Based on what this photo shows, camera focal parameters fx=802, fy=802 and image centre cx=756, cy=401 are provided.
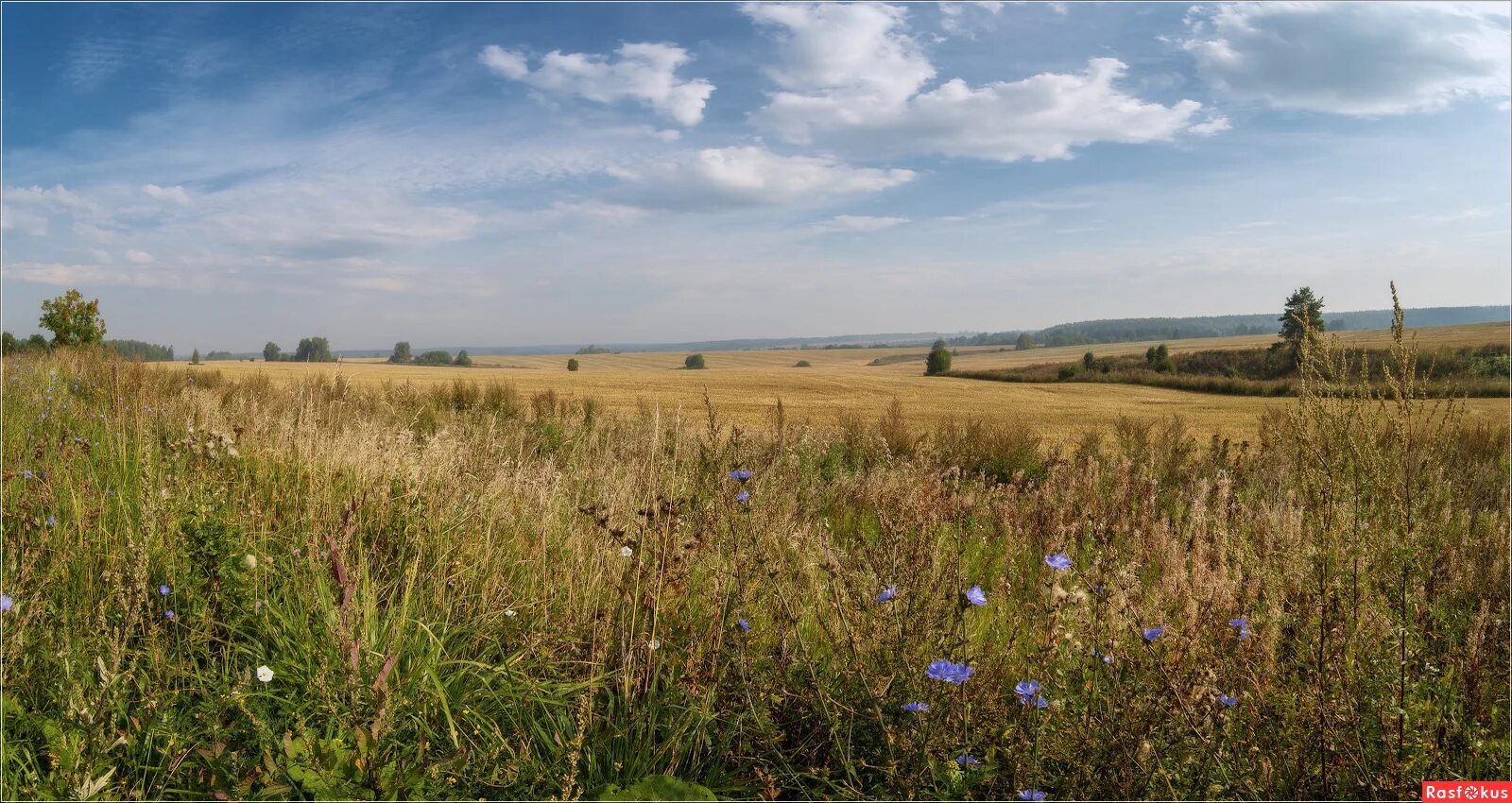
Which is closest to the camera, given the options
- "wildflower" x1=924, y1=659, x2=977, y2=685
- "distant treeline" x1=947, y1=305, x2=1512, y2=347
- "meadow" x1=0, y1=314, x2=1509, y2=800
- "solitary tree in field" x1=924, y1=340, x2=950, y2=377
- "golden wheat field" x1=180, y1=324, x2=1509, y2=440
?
"wildflower" x1=924, y1=659, x2=977, y2=685

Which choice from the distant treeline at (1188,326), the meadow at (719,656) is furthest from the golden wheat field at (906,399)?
the distant treeline at (1188,326)

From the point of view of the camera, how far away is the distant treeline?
410 feet

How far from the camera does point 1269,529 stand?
4.04 meters

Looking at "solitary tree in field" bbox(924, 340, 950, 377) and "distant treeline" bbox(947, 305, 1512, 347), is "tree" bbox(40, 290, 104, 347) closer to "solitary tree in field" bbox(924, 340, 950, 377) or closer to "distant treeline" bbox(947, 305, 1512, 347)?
"solitary tree in field" bbox(924, 340, 950, 377)

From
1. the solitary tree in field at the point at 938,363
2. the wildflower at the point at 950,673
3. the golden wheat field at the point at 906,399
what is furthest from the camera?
the solitary tree in field at the point at 938,363

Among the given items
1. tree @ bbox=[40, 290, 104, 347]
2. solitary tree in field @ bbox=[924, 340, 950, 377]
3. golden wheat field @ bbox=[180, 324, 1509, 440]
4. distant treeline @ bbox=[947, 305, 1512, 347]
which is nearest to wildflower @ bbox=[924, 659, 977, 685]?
golden wheat field @ bbox=[180, 324, 1509, 440]

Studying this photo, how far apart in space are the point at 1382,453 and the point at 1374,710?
35.6 inches

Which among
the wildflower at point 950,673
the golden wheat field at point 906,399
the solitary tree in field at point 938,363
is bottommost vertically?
the golden wheat field at point 906,399

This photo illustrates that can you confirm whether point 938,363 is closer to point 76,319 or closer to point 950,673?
point 76,319

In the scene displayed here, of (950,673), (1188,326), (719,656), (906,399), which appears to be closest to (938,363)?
(906,399)

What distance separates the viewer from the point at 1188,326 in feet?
486

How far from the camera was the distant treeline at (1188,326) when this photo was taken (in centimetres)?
12494

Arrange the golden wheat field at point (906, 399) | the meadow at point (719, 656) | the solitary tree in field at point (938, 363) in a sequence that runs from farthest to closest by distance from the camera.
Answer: the solitary tree in field at point (938, 363) → the golden wheat field at point (906, 399) → the meadow at point (719, 656)

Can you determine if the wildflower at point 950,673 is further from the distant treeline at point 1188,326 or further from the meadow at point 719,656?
→ the distant treeline at point 1188,326
